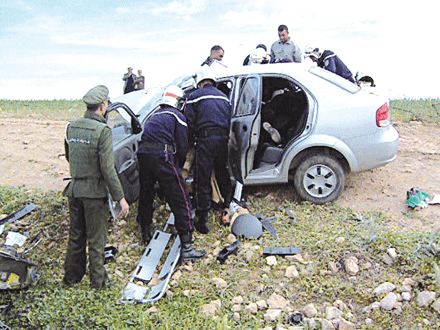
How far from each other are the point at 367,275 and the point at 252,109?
244 cm

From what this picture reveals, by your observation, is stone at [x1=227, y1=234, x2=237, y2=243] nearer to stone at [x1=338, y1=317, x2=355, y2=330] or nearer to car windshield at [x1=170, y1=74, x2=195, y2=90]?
stone at [x1=338, y1=317, x2=355, y2=330]

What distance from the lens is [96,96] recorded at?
14.6 feet

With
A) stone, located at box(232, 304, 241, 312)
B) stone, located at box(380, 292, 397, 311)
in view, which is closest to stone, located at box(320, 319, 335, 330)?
stone, located at box(380, 292, 397, 311)

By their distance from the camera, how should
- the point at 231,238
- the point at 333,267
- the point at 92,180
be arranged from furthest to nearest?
the point at 231,238
the point at 333,267
the point at 92,180

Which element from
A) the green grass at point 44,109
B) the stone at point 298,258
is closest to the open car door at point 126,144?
the stone at point 298,258

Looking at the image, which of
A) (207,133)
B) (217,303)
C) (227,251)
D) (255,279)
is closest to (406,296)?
(255,279)

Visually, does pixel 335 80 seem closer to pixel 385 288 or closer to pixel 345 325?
pixel 385 288

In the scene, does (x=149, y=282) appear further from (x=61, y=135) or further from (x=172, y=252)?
(x=61, y=135)

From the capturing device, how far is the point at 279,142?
6434 millimetres

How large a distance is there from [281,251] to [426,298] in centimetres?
153

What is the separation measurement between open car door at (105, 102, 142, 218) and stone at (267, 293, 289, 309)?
2.12 metres

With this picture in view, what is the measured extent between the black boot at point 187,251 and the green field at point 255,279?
0.33 ft

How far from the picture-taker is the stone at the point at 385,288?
4.29 metres

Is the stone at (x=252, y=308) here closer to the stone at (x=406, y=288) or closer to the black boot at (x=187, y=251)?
the black boot at (x=187, y=251)
